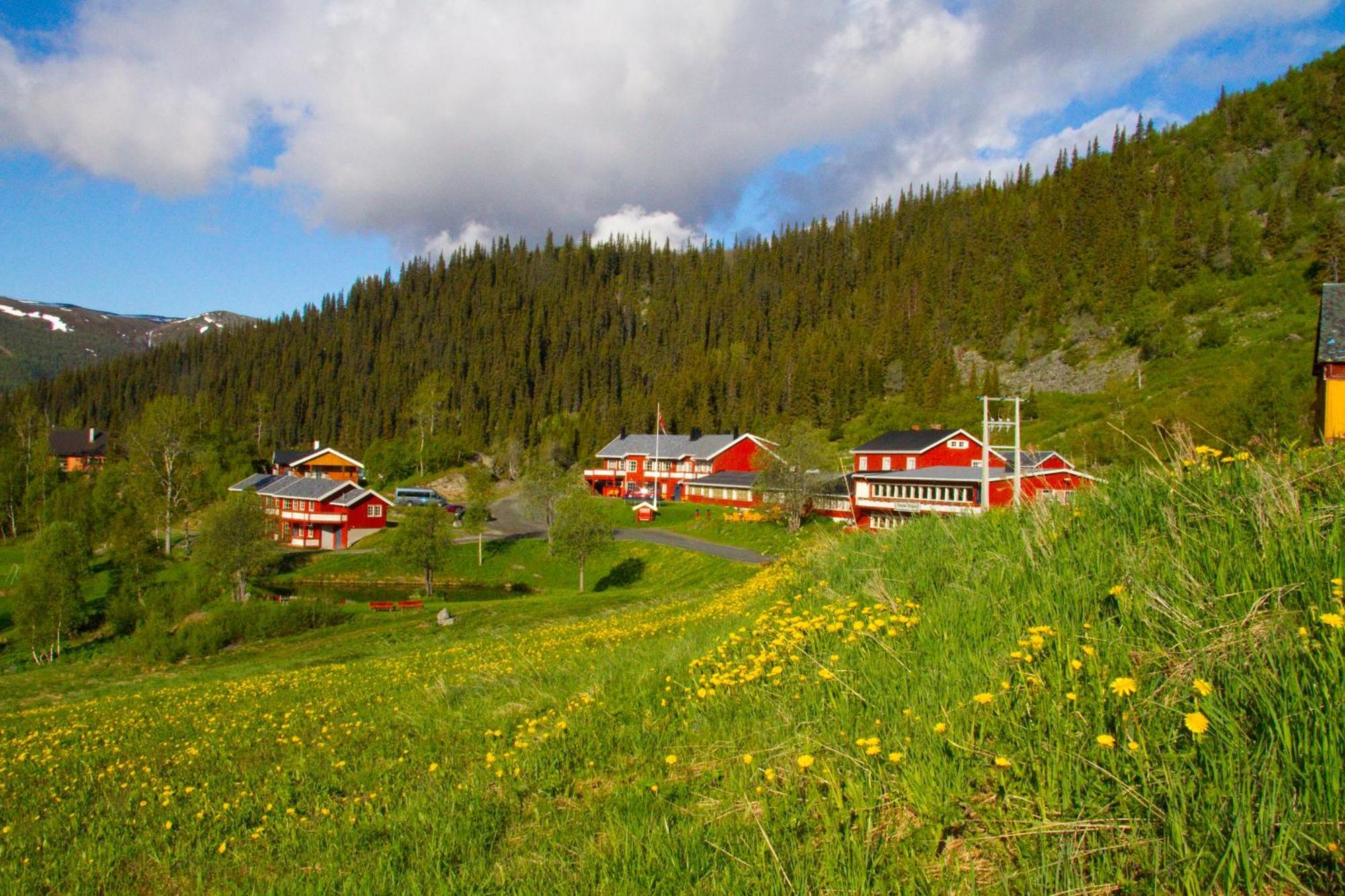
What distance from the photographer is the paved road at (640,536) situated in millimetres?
48844

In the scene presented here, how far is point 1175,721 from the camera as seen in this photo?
3654mm

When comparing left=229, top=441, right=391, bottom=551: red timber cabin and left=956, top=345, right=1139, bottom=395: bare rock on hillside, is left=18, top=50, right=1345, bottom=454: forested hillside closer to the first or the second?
left=956, top=345, right=1139, bottom=395: bare rock on hillside

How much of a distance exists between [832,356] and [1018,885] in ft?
402

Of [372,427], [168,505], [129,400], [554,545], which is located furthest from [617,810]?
[129,400]

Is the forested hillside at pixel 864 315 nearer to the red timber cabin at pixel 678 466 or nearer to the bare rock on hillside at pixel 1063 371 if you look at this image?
the bare rock on hillside at pixel 1063 371

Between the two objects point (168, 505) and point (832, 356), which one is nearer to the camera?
point (168, 505)

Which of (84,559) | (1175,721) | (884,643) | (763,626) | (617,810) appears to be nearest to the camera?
(1175,721)

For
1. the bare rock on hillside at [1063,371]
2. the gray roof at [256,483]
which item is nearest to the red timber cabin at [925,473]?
the bare rock on hillside at [1063,371]

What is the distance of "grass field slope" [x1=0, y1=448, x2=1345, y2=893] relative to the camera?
3229 mm

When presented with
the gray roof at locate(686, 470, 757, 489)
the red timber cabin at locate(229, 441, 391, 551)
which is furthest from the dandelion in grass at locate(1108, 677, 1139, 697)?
the red timber cabin at locate(229, 441, 391, 551)

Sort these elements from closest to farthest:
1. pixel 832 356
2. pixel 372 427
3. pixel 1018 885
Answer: pixel 1018 885 → pixel 832 356 → pixel 372 427

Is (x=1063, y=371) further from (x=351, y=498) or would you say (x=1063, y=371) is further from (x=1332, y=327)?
(x=351, y=498)

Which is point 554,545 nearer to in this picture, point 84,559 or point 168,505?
point 84,559

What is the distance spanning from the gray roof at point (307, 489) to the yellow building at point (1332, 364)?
69613mm
